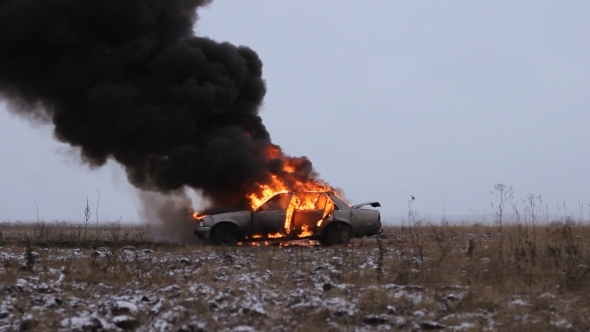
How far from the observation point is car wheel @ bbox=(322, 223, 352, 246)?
50.0ft

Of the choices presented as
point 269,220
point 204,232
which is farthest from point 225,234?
point 269,220

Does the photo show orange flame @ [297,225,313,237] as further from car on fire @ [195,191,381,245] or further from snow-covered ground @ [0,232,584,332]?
snow-covered ground @ [0,232,584,332]

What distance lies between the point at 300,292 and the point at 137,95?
12732 millimetres

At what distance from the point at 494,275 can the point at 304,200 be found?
7.04 metres

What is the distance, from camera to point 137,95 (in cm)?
1914

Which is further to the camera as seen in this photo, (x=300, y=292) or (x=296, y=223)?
(x=296, y=223)

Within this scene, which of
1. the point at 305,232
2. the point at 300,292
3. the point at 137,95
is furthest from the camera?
the point at 137,95

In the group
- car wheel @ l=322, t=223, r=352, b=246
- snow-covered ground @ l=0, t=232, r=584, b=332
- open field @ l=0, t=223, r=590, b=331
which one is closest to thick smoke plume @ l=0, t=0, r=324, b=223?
car wheel @ l=322, t=223, r=352, b=246

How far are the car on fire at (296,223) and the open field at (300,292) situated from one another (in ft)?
11.6

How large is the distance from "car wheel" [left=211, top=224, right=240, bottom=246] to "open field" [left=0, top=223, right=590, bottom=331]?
379 cm

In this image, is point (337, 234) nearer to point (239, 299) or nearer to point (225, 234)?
point (225, 234)

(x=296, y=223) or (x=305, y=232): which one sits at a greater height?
(x=296, y=223)

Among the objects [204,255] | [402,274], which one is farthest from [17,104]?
[402,274]

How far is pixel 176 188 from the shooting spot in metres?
19.1
